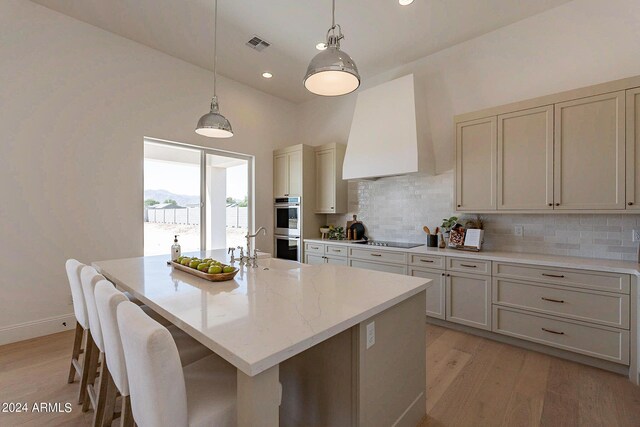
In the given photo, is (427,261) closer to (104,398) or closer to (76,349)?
(104,398)

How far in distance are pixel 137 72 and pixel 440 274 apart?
436 centimetres

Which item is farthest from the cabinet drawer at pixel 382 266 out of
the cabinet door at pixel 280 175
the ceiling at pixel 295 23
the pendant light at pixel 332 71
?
the ceiling at pixel 295 23

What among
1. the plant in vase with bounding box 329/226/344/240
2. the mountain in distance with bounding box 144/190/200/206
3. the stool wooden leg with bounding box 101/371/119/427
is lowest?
the stool wooden leg with bounding box 101/371/119/427

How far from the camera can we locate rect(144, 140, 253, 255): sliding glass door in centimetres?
382

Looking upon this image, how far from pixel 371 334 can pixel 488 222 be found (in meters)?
2.67

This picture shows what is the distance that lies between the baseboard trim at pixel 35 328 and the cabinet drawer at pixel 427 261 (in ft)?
12.7

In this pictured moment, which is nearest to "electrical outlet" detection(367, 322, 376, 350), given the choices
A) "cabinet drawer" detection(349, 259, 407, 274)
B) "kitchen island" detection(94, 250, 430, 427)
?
"kitchen island" detection(94, 250, 430, 427)

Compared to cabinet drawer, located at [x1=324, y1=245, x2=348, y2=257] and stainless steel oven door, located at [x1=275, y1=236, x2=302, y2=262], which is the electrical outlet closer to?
cabinet drawer, located at [x1=324, y1=245, x2=348, y2=257]

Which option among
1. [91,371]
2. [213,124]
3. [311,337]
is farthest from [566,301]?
[91,371]

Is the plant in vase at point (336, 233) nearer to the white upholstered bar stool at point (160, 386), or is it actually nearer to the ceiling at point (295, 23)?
the ceiling at point (295, 23)

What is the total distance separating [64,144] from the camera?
3074mm

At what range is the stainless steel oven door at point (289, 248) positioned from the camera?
185 inches

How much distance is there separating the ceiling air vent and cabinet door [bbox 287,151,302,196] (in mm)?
1579

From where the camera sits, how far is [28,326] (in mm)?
2902
